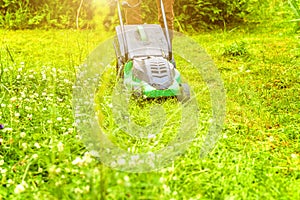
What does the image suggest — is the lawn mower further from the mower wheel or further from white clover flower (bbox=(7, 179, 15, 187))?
white clover flower (bbox=(7, 179, 15, 187))

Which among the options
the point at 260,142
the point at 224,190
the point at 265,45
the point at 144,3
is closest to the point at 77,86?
the point at 260,142

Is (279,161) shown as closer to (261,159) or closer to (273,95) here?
(261,159)

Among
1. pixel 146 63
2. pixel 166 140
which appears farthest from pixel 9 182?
pixel 146 63

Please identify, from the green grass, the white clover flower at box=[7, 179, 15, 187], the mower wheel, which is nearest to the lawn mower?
the mower wheel

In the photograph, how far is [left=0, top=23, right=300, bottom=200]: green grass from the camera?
2115 mm

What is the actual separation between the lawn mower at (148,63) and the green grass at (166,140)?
13 cm

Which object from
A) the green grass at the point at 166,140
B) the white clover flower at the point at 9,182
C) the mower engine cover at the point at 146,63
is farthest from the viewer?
the mower engine cover at the point at 146,63

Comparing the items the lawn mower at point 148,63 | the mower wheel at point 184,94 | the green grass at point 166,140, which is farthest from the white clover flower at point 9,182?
the mower wheel at point 184,94

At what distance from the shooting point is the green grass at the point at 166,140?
2.12 metres

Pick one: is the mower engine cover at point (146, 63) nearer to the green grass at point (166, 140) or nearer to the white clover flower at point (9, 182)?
the green grass at point (166, 140)

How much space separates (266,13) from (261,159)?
5.12m

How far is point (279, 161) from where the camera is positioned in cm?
272

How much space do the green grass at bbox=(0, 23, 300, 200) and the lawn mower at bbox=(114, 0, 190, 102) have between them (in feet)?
0.42

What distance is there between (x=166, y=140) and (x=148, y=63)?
888 millimetres
